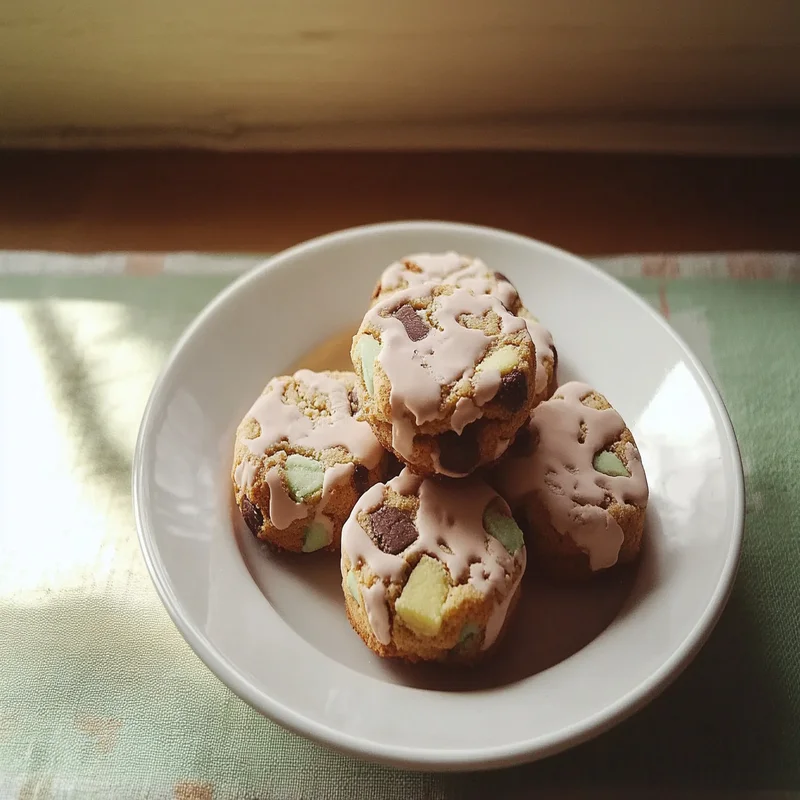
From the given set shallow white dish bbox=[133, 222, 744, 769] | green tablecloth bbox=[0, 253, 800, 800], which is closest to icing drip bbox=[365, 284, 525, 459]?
shallow white dish bbox=[133, 222, 744, 769]

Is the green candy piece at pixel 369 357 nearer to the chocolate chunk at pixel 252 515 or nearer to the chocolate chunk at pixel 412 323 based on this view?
the chocolate chunk at pixel 412 323

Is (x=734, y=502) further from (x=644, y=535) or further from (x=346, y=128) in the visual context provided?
(x=346, y=128)

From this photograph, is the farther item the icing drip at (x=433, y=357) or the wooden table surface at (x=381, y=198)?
the wooden table surface at (x=381, y=198)

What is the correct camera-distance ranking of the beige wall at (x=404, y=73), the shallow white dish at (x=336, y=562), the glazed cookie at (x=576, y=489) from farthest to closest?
the beige wall at (x=404, y=73) < the glazed cookie at (x=576, y=489) < the shallow white dish at (x=336, y=562)

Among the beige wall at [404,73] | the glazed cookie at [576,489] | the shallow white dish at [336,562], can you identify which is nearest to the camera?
the shallow white dish at [336,562]

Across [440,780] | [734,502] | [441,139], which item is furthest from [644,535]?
[441,139]

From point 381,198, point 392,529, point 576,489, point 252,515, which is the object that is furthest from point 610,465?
point 381,198

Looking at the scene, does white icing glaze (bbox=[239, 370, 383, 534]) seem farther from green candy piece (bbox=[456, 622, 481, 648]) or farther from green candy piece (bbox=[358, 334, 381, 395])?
green candy piece (bbox=[456, 622, 481, 648])

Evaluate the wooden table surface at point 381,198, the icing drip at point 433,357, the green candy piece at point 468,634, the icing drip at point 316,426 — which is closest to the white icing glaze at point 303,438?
the icing drip at point 316,426

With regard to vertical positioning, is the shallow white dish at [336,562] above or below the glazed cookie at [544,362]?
below
